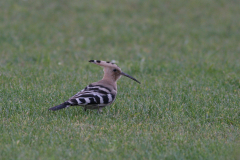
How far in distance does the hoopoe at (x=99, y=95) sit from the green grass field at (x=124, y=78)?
0.70 ft

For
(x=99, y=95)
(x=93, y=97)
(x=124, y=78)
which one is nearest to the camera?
(x=93, y=97)

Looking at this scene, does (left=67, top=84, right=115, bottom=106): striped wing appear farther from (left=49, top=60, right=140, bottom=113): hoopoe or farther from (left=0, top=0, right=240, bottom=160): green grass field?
(left=0, top=0, right=240, bottom=160): green grass field

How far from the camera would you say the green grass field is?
441cm

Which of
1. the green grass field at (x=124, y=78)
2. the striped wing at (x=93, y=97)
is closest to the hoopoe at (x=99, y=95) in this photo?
the striped wing at (x=93, y=97)

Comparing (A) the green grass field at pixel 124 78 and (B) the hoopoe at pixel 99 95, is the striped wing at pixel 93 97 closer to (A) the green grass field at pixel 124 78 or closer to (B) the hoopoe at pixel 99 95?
(B) the hoopoe at pixel 99 95

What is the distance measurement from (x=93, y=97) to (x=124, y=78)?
3.04 m

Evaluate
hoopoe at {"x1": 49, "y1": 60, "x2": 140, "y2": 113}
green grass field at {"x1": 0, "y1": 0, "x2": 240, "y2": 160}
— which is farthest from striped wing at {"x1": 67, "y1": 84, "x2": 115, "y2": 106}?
green grass field at {"x1": 0, "y1": 0, "x2": 240, "y2": 160}

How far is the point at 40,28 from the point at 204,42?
6.25 m

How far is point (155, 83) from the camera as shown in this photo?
7.70m

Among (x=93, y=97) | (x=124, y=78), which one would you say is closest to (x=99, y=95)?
(x=93, y=97)

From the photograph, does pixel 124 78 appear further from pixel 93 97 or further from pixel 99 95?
pixel 93 97

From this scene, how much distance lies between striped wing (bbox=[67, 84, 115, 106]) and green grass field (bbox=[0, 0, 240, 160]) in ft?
0.82

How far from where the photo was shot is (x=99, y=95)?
5426 millimetres

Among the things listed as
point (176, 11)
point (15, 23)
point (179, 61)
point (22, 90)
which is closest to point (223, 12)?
point (176, 11)
